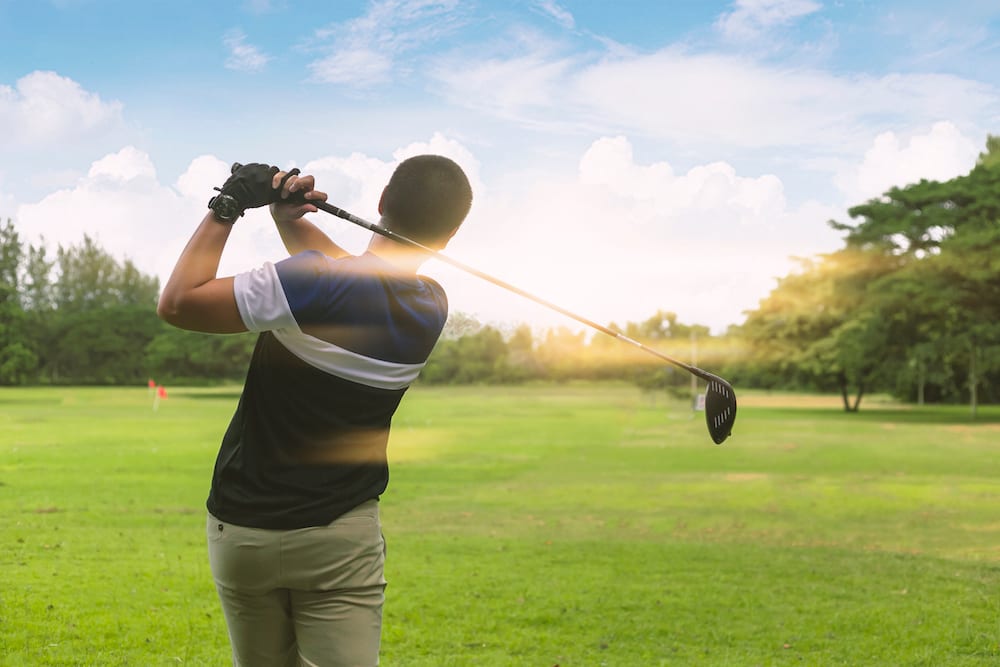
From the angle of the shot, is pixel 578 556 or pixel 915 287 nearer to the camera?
pixel 578 556

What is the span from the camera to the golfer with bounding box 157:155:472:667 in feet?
7.46

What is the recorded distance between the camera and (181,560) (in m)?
8.65

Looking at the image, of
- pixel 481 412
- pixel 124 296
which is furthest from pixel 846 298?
pixel 124 296

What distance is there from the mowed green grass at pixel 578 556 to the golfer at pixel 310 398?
3323mm

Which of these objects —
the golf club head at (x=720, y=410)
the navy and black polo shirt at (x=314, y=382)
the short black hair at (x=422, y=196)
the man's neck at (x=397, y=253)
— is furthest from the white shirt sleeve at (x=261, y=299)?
the golf club head at (x=720, y=410)

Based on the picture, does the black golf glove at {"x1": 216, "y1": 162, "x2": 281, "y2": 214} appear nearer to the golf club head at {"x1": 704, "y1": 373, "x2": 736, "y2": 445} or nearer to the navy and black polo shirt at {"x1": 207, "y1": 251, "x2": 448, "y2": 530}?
the navy and black polo shirt at {"x1": 207, "y1": 251, "x2": 448, "y2": 530}

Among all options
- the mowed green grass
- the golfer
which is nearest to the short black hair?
the golfer

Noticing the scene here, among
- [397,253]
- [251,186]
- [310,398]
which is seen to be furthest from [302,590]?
[251,186]

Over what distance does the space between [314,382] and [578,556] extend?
7.47 metres

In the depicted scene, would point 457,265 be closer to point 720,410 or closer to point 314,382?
point 314,382

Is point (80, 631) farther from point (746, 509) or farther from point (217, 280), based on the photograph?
point (746, 509)

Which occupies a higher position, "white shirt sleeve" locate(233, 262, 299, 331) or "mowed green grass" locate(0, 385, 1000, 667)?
"white shirt sleeve" locate(233, 262, 299, 331)

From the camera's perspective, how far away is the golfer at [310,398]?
2273 millimetres

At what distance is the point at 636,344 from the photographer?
12.5 ft
